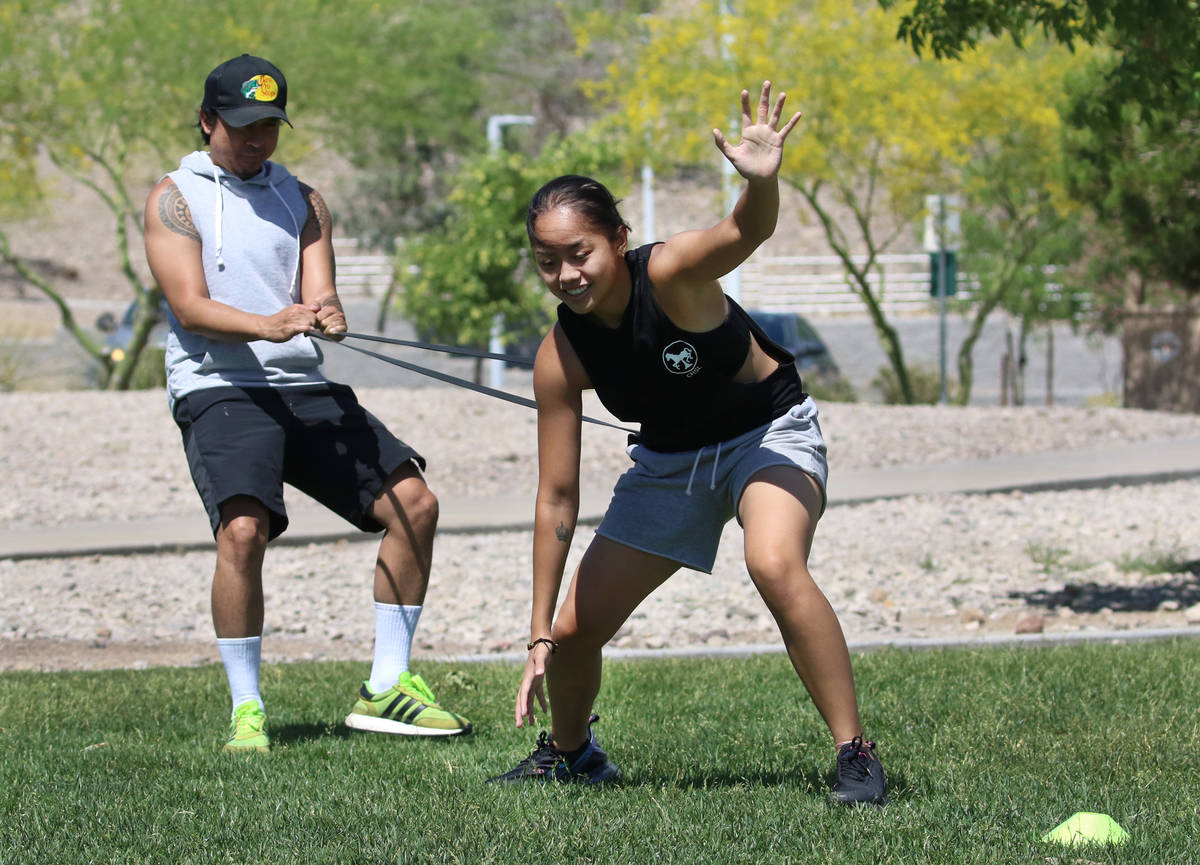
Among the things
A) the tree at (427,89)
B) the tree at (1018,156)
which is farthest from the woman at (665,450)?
the tree at (427,89)

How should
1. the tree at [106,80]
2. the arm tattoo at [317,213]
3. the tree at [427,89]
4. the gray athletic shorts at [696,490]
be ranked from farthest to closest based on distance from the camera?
the tree at [427,89]
the tree at [106,80]
the arm tattoo at [317,213]
the gray athletic shorts at [696,490]

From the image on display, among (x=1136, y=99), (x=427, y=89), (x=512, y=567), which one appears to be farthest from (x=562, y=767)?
(x=427, y=89)

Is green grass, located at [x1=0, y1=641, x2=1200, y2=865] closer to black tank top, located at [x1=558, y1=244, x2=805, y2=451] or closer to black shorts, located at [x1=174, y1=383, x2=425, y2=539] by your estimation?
black shorts, located at [x1=174, y1=383, x2=425, y2=539]

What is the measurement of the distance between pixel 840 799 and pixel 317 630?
4586mm

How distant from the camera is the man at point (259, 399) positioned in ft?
15.3

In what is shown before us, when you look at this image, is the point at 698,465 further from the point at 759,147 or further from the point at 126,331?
the point at 126,331

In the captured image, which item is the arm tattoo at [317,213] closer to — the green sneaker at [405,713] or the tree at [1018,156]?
the green sneaker at [405,713]

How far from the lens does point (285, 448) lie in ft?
15.7

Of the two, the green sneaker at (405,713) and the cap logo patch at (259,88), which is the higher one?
the cap logo patch at (259,88)

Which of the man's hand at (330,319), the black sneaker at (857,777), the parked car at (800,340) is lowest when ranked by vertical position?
the black sneaker at (857,777)

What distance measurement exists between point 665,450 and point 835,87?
15.3 meters

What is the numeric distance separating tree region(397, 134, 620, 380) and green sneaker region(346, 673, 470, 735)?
47.4 feet

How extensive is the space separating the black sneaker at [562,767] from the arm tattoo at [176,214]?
196 centimetres

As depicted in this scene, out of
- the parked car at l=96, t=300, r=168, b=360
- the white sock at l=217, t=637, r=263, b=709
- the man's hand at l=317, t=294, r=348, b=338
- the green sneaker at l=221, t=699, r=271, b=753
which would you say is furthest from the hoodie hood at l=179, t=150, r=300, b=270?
the parked car at l=96, t=300, r=168, b=360
